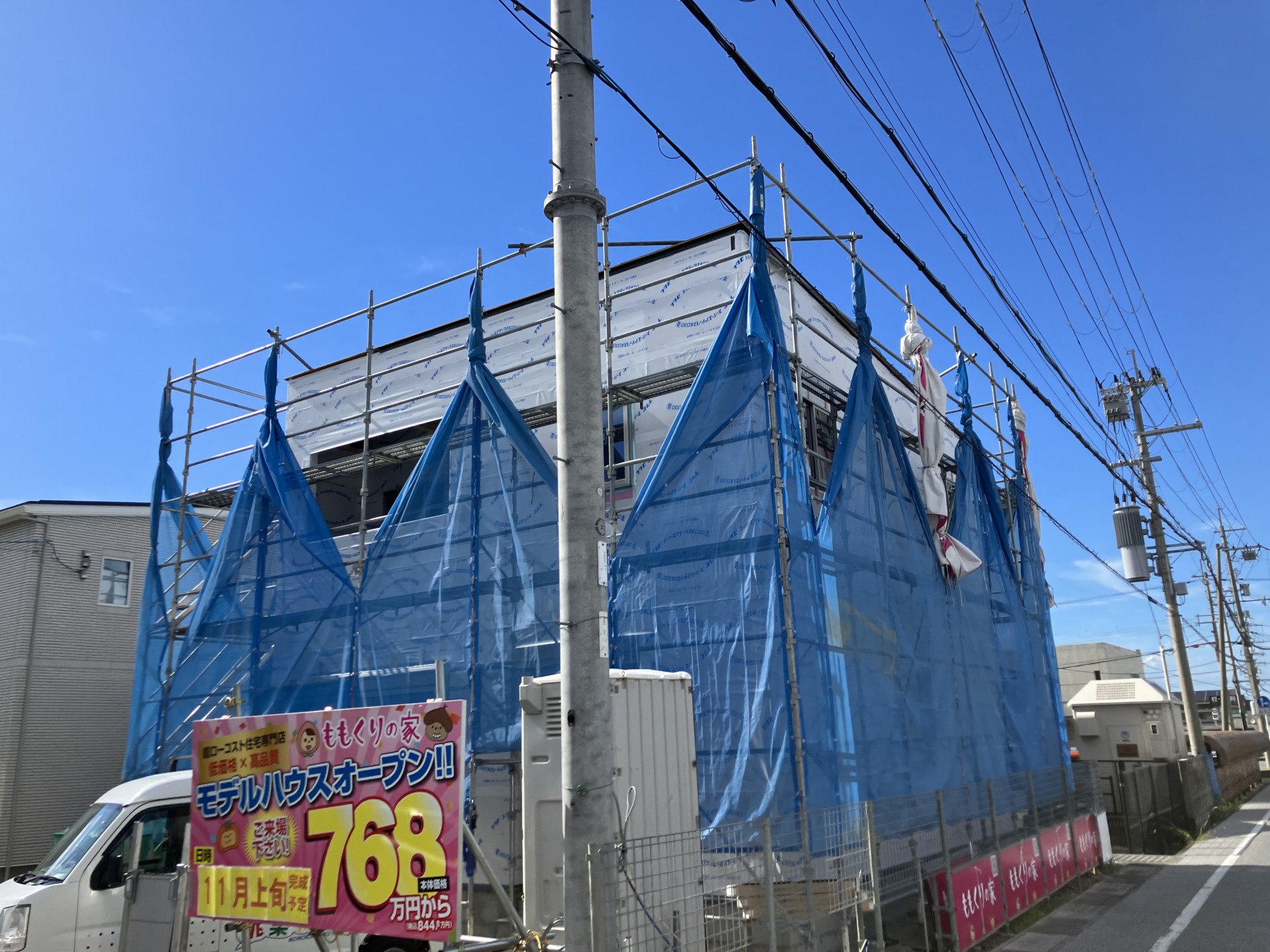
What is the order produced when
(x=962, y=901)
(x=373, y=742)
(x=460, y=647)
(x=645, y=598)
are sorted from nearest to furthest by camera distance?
(x=373, y=742), (x=962, y=901), (x=645, y=598), (x=460, y=647)

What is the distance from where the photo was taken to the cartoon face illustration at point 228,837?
16.1 ft

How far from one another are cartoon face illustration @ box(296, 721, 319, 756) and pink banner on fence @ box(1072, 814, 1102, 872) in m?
10.4

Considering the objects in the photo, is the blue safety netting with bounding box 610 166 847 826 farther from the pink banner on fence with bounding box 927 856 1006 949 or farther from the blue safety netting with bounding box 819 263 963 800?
the pink banner on fence with bounding box 927 856 1006 949

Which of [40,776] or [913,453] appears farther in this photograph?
[40,776]

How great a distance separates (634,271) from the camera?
12.5 m

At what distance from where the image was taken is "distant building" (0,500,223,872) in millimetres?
15906

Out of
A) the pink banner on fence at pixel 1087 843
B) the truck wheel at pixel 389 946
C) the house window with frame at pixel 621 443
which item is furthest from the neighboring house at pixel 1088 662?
the truck wheel at pixel 389 946

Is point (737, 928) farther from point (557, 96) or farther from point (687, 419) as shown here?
point (557, 96)

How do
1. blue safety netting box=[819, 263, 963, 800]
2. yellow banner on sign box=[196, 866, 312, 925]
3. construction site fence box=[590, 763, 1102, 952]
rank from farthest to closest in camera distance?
blue safety netting box=[819, 263, 963, 800]
construction site fence box=[590, 763, 1102, 952]
yellow banner on sign box=[196, 866, 312, 925]

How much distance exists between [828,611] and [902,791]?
212 centimetres

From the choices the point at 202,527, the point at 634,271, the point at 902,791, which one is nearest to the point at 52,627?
the point at 202,527

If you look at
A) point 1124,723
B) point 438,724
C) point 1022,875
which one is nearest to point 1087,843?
point 1022,875

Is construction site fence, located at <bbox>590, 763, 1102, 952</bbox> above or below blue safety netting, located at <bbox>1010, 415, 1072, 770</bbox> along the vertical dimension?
below

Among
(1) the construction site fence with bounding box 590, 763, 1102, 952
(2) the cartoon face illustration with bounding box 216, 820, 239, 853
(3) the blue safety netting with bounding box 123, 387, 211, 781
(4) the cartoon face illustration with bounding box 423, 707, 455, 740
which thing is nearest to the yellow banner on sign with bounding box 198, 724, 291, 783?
(2) the cartoon face illustration with bounding box 216, 820, 239, 853
